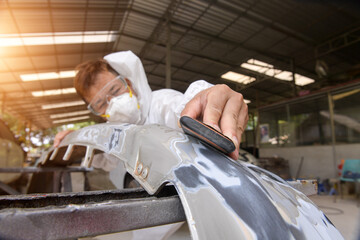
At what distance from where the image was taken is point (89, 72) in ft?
5.19

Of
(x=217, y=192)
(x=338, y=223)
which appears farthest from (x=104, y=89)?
(x=338, y=223)

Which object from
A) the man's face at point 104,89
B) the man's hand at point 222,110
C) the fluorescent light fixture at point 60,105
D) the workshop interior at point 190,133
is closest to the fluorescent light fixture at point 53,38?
the workshop interior at point 190,133

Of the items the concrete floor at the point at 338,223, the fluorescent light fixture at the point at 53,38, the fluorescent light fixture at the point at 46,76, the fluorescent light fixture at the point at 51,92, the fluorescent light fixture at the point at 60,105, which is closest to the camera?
the concrete floor at the point at 338,223

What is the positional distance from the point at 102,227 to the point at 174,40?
29.0 feet

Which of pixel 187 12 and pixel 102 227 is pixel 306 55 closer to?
pixel 187 12

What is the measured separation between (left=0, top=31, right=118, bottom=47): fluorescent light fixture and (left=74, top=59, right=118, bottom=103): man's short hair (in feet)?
22.6

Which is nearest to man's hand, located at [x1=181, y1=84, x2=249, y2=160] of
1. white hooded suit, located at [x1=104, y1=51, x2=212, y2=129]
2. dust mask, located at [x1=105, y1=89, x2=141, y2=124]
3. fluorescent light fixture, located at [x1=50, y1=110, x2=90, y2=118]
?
white hooded suit, located at [x1=104, y1=51, x2=212, y2=129]

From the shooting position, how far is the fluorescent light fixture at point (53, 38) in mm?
6898

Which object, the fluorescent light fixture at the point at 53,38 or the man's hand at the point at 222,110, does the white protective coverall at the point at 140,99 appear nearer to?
the man's hand at the point at 222,110

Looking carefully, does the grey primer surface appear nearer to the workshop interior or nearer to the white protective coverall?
the workshop interior

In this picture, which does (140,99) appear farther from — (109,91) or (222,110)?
(222,110)

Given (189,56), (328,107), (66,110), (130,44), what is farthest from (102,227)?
(66,110)

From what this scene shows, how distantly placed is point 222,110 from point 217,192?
0.92 ft

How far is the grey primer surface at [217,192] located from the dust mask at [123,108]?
0.76m
